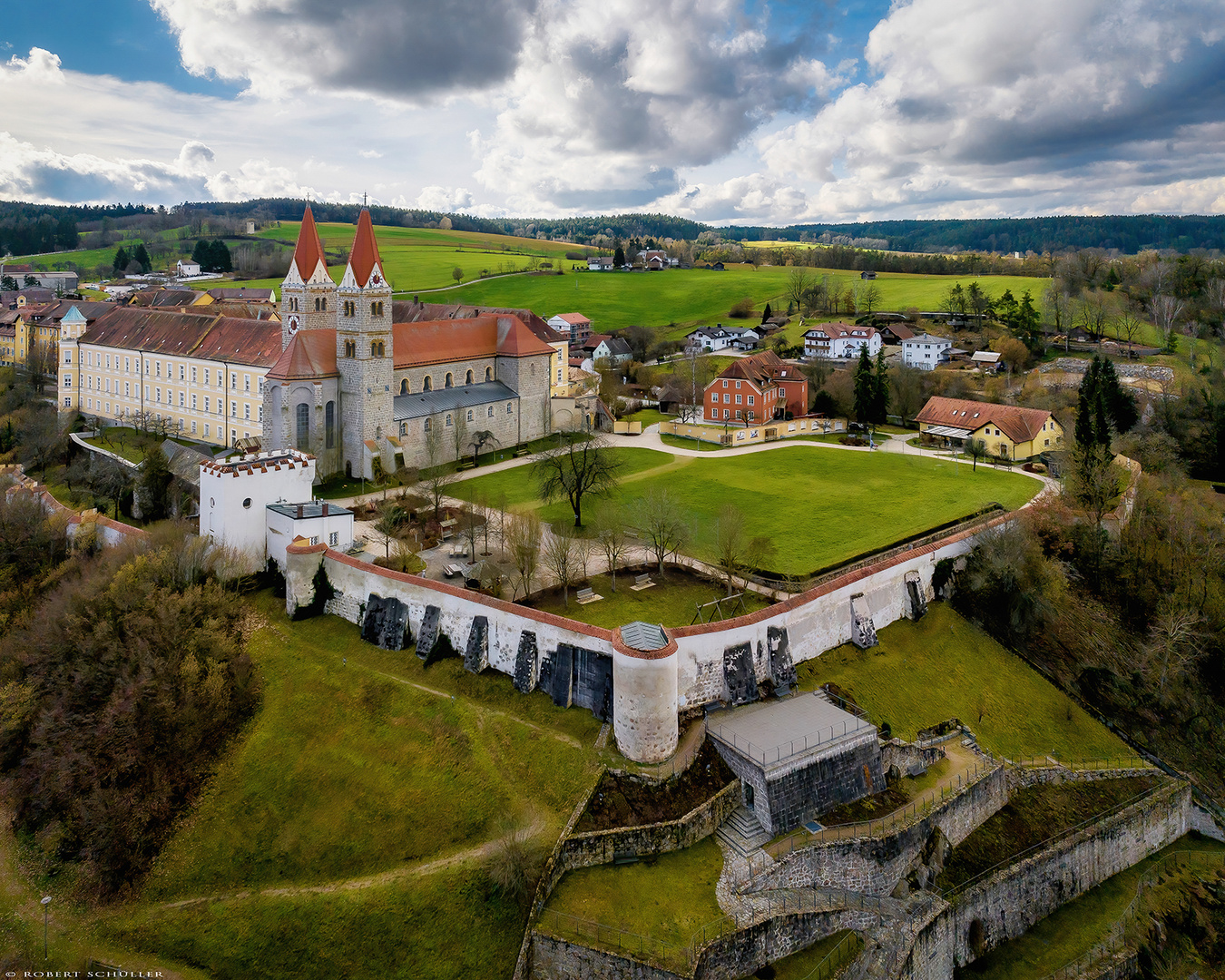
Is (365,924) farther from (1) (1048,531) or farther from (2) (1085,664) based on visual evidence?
(1) (1048,531)

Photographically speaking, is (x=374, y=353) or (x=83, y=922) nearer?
(x=83, y=922)

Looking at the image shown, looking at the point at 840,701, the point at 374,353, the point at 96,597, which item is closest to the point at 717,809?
the point at 840,701

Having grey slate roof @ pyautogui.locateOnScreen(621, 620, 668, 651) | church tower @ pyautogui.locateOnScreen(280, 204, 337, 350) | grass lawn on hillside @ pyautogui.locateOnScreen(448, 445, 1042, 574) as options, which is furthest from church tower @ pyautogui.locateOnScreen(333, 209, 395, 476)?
grey slate roof @ pyautogui.locateOnScreen(621, 620, 668, 651)

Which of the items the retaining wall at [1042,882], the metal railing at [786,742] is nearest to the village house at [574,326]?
the metal railing at [786,742]

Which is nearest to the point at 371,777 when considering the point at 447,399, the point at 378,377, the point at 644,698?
the point at 644,698

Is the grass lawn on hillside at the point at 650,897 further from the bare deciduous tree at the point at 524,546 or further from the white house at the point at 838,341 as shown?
the white house at the point at 838,341

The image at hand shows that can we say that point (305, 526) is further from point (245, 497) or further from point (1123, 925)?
point (1123, 925)
